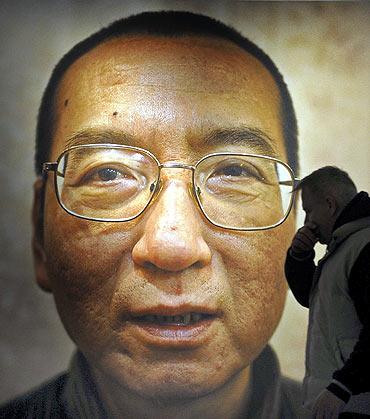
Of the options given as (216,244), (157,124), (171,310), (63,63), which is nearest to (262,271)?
A: (216,244)

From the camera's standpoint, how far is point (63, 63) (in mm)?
2279

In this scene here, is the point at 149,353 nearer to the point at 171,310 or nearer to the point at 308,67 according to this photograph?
the point at 171,310

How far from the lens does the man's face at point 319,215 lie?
2164 millimetres

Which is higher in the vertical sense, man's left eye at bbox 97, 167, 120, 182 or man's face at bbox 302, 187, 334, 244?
man's left eye at bbox 97, 167, 120, 182

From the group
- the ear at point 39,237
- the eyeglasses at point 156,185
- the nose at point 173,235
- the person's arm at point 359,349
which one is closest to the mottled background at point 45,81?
the ear at point 39,237

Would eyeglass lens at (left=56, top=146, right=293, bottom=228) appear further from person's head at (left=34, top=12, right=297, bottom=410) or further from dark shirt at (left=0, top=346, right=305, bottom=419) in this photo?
dark shirt at (left=0, top=346, right=305, bottom=419)

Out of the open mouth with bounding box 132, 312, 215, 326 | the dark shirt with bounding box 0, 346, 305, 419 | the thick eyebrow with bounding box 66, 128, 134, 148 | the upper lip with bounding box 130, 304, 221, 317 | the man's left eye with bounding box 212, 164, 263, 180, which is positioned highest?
the thick eyebrow with bounding box 66, 128, 134, 148

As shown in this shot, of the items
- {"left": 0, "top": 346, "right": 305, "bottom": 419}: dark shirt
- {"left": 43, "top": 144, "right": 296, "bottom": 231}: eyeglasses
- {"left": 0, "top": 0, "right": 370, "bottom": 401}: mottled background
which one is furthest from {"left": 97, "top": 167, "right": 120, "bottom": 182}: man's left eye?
{"left": 0, "top": 346, "right": 305, "bottom": 419}: dark shirt

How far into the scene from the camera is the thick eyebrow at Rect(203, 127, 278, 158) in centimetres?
220

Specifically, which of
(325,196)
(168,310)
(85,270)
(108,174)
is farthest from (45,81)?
(325,196)

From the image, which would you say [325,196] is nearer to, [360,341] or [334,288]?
[334,288]

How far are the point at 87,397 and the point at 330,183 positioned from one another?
40.9 inches

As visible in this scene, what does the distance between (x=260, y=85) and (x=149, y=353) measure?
36.6 inches

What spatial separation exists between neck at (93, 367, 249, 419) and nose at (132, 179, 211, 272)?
1.33 feet
